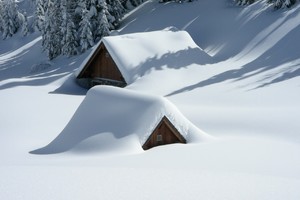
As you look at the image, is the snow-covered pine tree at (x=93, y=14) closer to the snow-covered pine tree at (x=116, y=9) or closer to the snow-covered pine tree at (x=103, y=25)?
the snow-covered pine tree at (x=103, y=25)

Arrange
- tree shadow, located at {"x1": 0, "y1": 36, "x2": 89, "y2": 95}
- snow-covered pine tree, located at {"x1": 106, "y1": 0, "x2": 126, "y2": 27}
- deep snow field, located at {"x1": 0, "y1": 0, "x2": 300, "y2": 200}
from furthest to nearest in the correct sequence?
snow-covered pine tree, located at {"x1": 106, "y1": 0, "x2": 126, "y2": 27}
tree shadow, located at {"x1": 0, "y1": 36, "x2": 89, "y2": 95}
deep snow field, located at {"x1": 0, "y1": 0, "x2": 300, "y2": 200}

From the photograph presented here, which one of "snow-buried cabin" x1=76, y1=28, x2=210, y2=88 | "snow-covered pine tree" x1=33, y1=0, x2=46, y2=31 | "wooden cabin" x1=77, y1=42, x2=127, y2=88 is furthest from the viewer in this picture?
"snow-covered pine tree" x1=33, y1=0, x2=46, y2=31

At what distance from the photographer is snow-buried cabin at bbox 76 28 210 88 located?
29.2 metres

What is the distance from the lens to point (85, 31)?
41.0 metres

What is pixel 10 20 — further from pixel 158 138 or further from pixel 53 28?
pixel 158 138

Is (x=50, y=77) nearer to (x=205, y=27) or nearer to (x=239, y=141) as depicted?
(x=205, y=27)

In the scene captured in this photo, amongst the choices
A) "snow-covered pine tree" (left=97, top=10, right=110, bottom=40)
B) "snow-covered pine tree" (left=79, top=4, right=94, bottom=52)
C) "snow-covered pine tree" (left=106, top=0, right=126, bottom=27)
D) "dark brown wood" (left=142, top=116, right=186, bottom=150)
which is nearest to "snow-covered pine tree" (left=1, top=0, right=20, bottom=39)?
"snow-covered pine tree" (left=106, top=0, right=126, bottom=27)

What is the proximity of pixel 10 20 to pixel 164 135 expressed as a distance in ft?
206

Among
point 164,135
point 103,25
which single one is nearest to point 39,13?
Answer: point 103,25

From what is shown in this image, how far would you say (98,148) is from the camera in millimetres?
13711

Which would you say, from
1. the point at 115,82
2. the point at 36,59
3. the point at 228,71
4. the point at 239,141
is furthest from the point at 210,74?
the point at 36,59

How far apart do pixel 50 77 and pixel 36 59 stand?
1870cm

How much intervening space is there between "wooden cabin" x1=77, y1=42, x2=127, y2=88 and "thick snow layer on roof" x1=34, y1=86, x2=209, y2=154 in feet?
46.4

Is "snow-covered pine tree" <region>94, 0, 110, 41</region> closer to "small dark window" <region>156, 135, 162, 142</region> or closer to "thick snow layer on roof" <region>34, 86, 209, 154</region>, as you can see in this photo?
"thick snow layer on roof" <region>34, 86, 209, 154</region>
